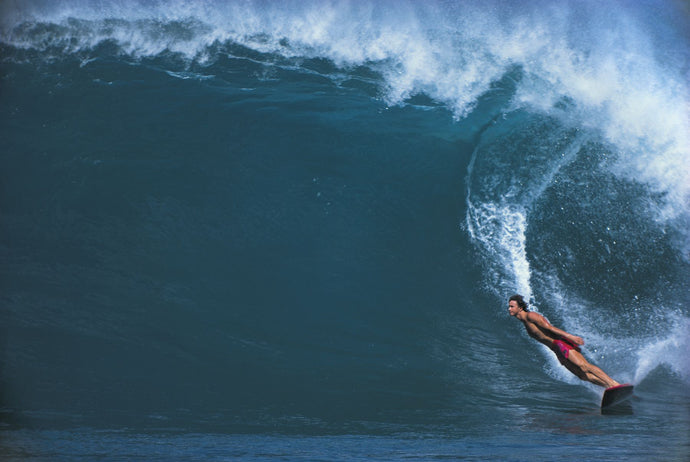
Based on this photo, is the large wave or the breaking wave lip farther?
the breaking wave lip

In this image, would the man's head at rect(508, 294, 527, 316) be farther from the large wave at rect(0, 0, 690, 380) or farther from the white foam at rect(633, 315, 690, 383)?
the white foam at rect(633, 315, 690, 383)

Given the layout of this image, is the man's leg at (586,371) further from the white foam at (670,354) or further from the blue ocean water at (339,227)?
the white foam at (670,354)

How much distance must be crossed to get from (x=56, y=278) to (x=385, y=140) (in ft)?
13.6

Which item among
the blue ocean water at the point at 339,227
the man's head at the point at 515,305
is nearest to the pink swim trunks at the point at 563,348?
the blue ocean water at the point at 339,227

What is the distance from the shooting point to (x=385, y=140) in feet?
27.5

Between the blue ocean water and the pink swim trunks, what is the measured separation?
0.30m

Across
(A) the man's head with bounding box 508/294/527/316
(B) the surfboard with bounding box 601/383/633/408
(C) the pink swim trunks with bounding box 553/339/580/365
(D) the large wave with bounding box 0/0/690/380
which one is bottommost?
(B) the surfboard with bounding box 601/383/633/408

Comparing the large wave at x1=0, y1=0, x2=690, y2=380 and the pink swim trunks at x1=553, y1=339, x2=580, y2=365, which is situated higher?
the large wave at x1=0, y1=0, x2=690, y2=380

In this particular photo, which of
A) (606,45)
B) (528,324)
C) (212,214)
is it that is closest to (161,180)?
(212,214)

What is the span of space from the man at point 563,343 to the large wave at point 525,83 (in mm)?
1036

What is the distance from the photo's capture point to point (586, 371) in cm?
568

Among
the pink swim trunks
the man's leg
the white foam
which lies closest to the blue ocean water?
the white foam

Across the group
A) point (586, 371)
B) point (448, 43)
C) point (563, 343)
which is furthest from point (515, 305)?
point (448, 43)

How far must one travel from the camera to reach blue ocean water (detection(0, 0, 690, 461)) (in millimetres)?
4898
